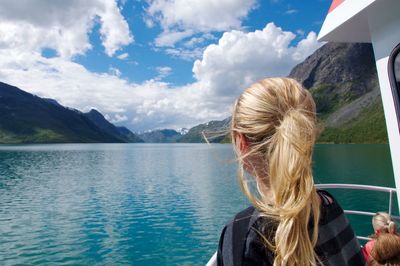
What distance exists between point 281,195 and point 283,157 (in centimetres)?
18

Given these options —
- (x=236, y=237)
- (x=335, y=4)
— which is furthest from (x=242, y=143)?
(x=335, y=4)

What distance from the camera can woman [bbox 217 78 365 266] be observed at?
143 centimetres

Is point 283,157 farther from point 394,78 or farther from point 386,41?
point 386,41

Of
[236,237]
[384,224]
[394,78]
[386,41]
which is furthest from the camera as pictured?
[384,224]

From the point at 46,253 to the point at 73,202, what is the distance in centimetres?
1179

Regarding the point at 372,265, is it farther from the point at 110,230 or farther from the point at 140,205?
the point at 140,205

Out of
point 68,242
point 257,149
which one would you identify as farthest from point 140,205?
point 257,149

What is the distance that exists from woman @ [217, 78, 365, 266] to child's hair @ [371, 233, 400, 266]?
8.65 ft

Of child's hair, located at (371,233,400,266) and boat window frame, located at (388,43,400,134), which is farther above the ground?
boat window frame, located at (388,43,400,134)

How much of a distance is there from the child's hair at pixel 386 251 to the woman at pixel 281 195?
264 centimetres

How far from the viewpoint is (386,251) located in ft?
12.7

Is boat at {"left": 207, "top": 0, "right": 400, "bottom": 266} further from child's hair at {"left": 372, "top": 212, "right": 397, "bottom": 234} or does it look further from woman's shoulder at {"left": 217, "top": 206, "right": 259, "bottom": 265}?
woman's shoulder at {"left": 217, "top": 206, "right": 259, "bottom": 265}

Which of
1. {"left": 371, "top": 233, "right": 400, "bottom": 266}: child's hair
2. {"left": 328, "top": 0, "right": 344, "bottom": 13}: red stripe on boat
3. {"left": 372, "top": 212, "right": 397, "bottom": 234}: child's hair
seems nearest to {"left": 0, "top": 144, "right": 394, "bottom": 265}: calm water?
{"left": 372, "top": 212, "right": 397, "bottom": 234}: child's hair

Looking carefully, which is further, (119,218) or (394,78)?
(119,218)
